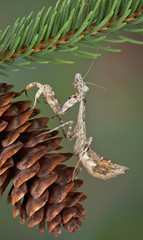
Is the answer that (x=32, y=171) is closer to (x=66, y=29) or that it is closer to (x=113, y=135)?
(x=66, y=29)

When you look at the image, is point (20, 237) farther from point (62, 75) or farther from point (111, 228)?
point (62, 75)

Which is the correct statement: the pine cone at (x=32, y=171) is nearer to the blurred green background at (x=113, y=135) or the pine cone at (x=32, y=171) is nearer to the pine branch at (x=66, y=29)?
the pine branch at (x=66, y=29)

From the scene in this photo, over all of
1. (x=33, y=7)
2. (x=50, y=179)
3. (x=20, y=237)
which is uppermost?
(x=33, y=7)

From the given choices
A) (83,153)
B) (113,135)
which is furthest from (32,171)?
(113,135)

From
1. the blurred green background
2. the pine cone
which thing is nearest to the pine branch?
the pine cone

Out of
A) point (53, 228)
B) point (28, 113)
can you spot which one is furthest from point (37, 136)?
point (53, 228)

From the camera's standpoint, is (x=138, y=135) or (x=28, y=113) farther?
(x=138, y=135)

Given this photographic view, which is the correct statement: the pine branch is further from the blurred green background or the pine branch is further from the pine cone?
the blurred green background
